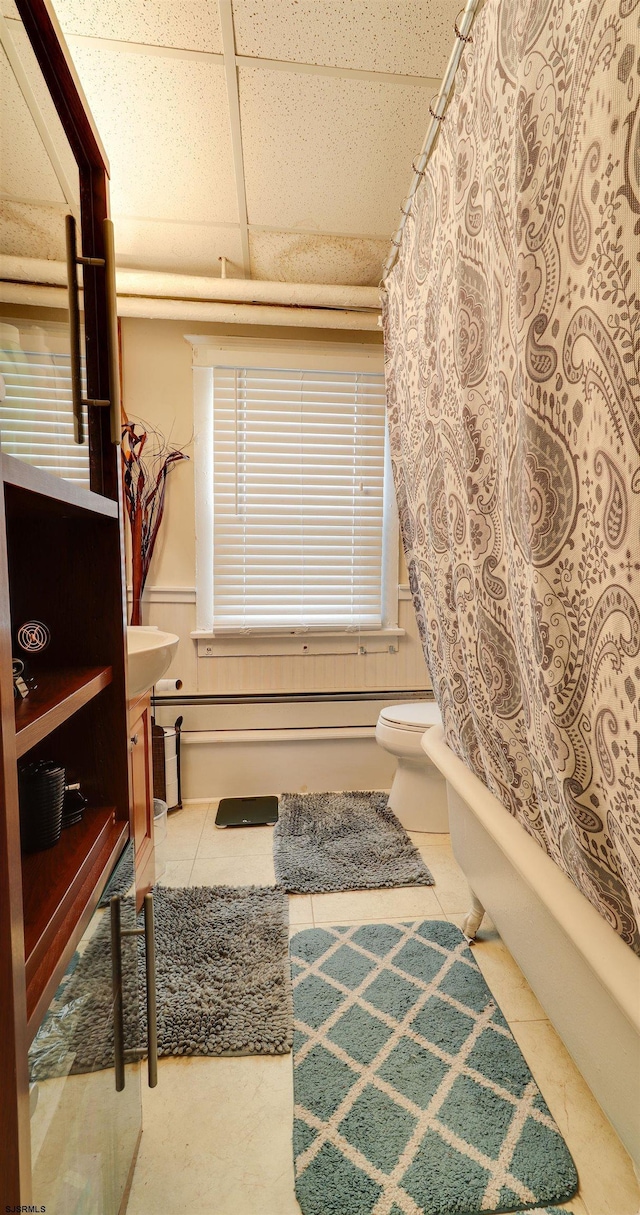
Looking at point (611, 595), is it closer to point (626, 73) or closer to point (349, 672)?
point (626, 73)

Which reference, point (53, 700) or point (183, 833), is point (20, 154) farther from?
point (183, 833)

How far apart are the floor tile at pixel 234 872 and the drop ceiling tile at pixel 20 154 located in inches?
80.5

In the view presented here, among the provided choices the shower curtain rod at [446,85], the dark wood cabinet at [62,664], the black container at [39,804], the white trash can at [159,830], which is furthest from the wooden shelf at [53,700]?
the white trash can at [159,830]

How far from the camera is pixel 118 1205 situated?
0.96 metres

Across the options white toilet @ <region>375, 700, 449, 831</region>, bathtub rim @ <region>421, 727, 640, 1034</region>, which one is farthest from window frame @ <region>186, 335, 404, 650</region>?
bathtub rim @ <region>421, 727, 640, 1034</region>

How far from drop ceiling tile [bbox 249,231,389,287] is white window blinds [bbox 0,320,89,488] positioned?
172 centimetres

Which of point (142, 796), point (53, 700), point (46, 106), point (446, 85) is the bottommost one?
point (142, 796)

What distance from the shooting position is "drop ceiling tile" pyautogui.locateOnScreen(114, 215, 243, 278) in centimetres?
218

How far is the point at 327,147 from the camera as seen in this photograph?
5.80ft

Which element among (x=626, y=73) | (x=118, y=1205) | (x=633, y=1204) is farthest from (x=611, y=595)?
(x=118, y=1205)

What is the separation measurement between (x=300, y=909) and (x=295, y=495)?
71.1 inches

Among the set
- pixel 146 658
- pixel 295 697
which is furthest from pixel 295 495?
pixel 146 658

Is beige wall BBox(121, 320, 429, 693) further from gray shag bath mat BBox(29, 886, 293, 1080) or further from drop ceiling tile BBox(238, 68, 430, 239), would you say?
gray shag bath mat BBox(29, 886, 293, 1080)

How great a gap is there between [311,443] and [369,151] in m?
1.20
